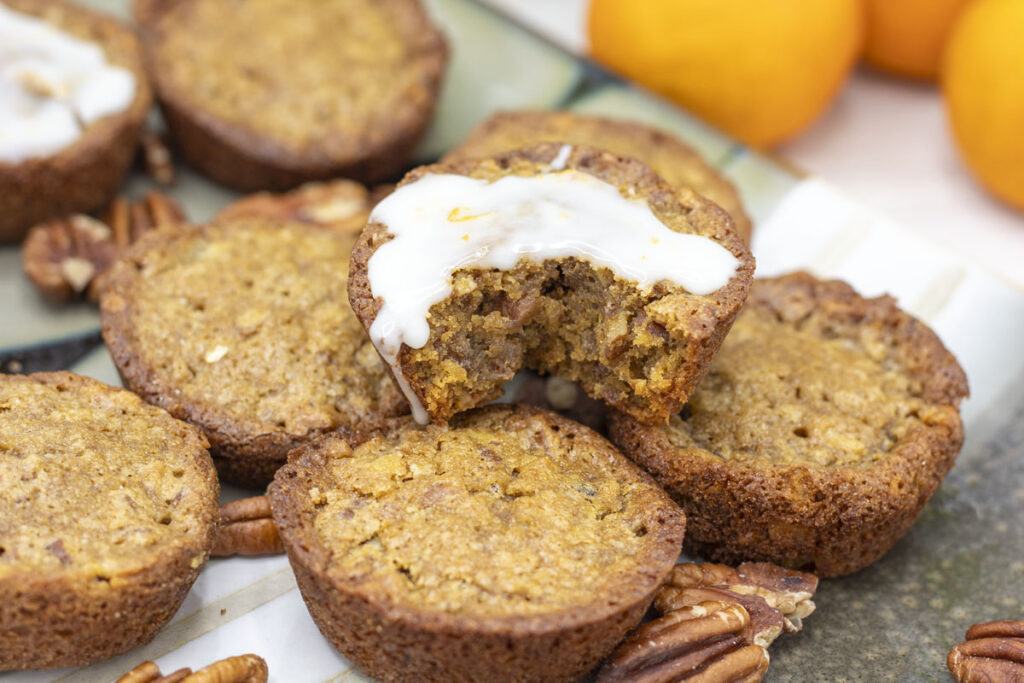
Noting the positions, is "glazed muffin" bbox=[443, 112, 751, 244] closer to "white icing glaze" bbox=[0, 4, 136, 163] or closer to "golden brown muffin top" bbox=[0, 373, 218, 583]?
"white icing glaze" bbox=[0, 4, 136, 163]

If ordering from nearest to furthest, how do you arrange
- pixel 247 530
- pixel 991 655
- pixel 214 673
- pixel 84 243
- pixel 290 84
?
1. pixel 214 673
2. pixel 991 655
3. pixel 247 530
4. pixel 84 243
5. pixel 290 84

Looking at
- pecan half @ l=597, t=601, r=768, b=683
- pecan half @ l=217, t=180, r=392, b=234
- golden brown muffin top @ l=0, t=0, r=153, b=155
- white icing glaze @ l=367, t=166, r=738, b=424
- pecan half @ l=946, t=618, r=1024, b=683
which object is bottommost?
pecan half @ l=217, t=180, r=392, b=234

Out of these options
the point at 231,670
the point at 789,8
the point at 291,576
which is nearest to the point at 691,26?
the point at 789,8

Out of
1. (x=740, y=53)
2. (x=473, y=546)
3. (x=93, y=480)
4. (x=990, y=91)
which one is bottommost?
(x=93, y=480)

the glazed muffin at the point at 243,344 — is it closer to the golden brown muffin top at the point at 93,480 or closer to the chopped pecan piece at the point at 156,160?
the golden brown muffin top at the point at 93,480

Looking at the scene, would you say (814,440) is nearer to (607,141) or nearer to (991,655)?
(991,655)

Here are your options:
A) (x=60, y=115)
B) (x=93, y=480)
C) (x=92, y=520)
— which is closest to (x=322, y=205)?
(x=60, y=115)

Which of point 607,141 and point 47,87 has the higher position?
point 607,141

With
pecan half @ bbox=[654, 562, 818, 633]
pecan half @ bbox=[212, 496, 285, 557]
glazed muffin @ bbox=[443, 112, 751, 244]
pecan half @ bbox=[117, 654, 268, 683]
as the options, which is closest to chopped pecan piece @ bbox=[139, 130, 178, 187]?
glazed muffin @ bbox=[443, 112, 751, 244]
